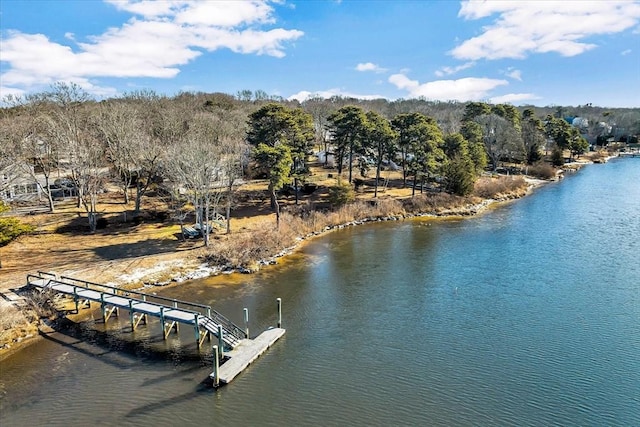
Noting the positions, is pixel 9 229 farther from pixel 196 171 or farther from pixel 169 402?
pixel 169 402

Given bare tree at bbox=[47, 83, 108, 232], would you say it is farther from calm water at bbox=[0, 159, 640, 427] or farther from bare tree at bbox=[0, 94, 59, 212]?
calm water at bbox=[0, 159, 640, 427]

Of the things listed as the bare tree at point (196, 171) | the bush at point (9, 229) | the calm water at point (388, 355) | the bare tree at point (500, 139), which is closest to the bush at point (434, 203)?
the calm water at point (388, 355)

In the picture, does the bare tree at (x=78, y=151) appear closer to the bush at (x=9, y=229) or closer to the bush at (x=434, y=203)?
the bush at (x=9, y=229)

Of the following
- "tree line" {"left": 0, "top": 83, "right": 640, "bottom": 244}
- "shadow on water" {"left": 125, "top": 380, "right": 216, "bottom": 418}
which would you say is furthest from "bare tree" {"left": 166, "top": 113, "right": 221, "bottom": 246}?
"shadow on water" {"left": 125, "top": 380, "right": 216, "bottom": 418}

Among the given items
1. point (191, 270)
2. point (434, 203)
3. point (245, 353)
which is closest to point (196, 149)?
point (191, 270)

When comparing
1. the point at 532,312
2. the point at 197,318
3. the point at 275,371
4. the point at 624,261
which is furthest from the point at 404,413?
the point at 624,261
